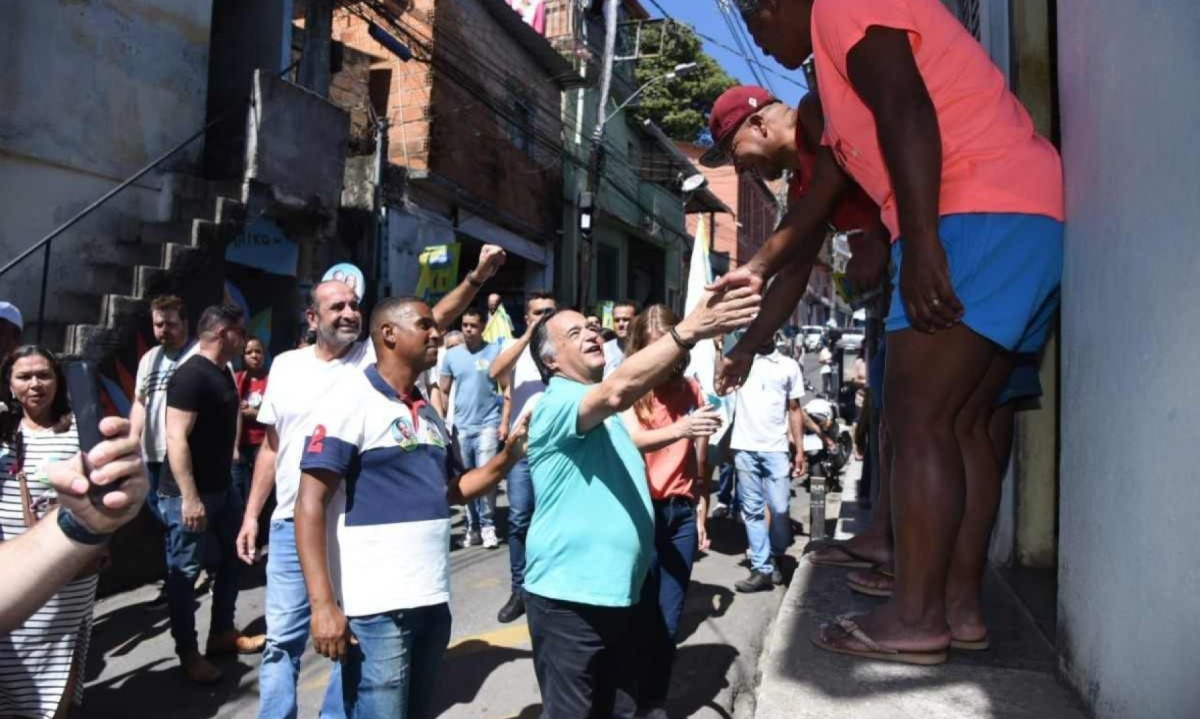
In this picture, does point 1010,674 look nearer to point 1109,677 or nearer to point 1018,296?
point 1109,677

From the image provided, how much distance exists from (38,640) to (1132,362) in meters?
3.58

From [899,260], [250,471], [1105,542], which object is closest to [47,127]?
[250,471]

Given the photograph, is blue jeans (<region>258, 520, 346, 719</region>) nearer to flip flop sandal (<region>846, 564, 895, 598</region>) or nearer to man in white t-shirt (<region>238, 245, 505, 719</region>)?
man in white t-shirt (<region>238, 245, 505, 719</region>)

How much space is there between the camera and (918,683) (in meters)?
1.77

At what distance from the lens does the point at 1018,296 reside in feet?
5.95

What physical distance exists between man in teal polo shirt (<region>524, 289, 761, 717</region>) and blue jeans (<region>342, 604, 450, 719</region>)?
435 millimetres

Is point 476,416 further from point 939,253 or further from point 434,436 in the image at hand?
point 939,253

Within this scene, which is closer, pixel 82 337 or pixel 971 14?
pixel 971 14

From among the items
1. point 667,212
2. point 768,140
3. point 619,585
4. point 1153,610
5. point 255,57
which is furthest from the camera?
point 667,212

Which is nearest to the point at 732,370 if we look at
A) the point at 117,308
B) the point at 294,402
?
the point at 294,402

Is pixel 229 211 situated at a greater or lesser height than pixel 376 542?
greater

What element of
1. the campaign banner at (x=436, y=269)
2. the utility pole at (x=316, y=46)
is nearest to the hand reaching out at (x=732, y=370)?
the utility pole at (x=316, y=46)

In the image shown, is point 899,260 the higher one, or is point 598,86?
point 598,86

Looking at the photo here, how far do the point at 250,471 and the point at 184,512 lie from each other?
252 cm
